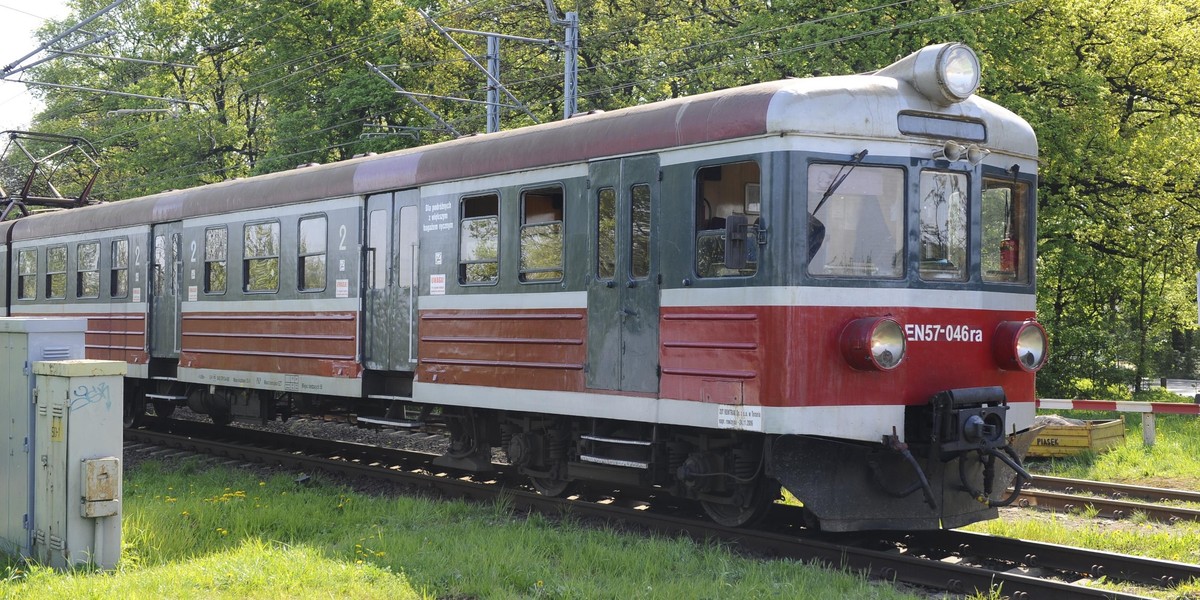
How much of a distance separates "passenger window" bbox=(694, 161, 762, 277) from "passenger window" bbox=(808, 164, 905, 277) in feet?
1.31

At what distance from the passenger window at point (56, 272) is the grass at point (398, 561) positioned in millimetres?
9452

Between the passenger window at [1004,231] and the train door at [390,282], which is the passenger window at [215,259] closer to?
the train door at [390,282]

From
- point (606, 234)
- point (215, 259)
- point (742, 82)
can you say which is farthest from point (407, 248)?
point (742, 82)

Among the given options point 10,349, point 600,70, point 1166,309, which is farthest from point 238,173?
point 10,349

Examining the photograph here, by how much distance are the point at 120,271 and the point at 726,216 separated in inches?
445

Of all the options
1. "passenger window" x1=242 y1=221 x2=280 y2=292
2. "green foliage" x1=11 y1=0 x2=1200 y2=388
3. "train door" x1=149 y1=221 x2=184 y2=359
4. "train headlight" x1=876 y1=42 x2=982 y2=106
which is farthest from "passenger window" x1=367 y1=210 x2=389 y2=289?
"green foliage" x1=11 y1=0 x2=1200 y2=388

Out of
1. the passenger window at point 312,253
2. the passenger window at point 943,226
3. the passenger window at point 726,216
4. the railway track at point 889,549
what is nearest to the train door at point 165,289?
the passenger window at point 312,253

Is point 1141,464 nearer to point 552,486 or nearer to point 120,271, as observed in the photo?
point 552,486

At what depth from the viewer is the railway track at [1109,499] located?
9695 mm

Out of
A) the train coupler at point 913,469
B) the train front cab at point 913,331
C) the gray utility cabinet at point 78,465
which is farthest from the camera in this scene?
the train front cab at point 913,331

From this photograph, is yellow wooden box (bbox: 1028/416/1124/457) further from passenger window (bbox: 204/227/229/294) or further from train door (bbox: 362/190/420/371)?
passenger window (bbox: 204/227/229/294)

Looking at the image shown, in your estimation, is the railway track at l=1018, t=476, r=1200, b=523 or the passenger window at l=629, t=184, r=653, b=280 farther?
the railway track at l=1018, t=476, r=1200, b=523

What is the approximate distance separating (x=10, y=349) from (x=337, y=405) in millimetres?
5371

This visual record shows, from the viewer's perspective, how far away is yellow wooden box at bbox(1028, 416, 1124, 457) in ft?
43.6
